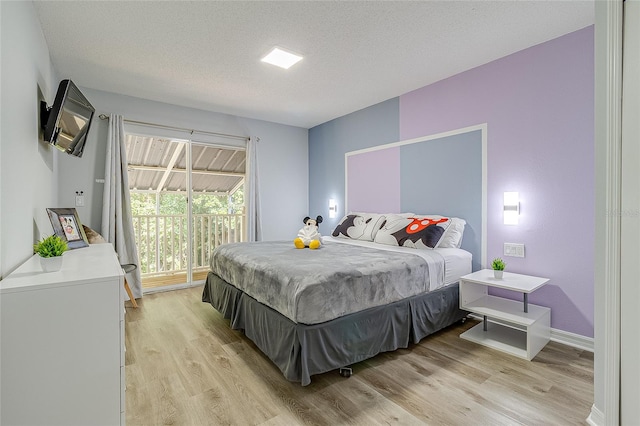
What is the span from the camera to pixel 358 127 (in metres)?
4.41

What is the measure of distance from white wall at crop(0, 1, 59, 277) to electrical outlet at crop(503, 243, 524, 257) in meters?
3.46

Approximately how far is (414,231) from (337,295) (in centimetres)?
145

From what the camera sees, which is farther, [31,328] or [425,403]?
[425,403]

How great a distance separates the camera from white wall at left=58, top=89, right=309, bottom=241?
357 centimetres

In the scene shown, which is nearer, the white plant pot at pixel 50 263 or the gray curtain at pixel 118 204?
the white plant pot at pixel 50 263

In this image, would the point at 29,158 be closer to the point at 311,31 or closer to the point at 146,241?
the point at 311,31

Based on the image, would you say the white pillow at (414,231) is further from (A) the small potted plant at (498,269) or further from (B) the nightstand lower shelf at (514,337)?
(B) the nightstand lower shelf at (514,337)

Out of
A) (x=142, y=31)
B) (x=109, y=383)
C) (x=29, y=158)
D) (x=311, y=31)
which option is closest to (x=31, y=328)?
(x=109, y=383)

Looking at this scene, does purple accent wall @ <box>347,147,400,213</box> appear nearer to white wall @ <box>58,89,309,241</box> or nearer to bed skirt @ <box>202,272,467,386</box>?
white wall @ <box>58,89,309,241</box>

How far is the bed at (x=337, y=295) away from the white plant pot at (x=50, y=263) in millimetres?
1149

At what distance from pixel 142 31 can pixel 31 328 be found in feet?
7.42

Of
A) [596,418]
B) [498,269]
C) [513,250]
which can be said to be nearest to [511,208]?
[513,250]

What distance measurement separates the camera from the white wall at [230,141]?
357 cm
